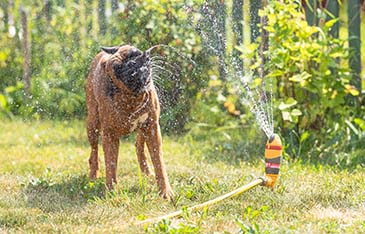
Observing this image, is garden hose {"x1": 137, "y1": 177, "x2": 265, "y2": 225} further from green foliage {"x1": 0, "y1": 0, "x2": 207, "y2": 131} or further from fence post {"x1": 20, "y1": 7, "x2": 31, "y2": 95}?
fence post {"x1": 20, "y1": 7, "x2": 31, "y2": 95}

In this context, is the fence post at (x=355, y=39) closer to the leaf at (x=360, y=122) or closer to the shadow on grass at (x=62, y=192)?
the leaf at (x=360, y=122)

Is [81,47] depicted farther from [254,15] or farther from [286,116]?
[286,116]

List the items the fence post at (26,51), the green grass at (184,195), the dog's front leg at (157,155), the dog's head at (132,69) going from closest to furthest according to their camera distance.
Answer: the green grass at (184,195) → the dog's head at (132,69) → the dog's front leg at (157,155) → the fence post at (26,51)

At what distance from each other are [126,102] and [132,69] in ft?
0.68

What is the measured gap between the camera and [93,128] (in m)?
4.13

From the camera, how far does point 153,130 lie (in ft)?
12.0

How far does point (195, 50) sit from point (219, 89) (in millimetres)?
412

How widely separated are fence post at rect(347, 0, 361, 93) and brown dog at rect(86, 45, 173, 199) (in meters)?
2.11

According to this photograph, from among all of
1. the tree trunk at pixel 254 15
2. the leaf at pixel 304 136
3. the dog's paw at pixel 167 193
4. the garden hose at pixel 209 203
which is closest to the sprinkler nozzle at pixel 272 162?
the garden hose at pixel 209 203

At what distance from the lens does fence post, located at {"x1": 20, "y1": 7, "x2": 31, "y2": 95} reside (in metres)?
6.99

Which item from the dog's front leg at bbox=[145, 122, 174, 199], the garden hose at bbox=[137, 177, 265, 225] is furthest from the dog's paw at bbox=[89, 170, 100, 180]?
the garden hose at bbox=[137, 177, 265, 225]

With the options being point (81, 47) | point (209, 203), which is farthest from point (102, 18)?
point (209, 203)

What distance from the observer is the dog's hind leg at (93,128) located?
13.2 feet

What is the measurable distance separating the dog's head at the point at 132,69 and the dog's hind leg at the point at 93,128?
1.90 ft
